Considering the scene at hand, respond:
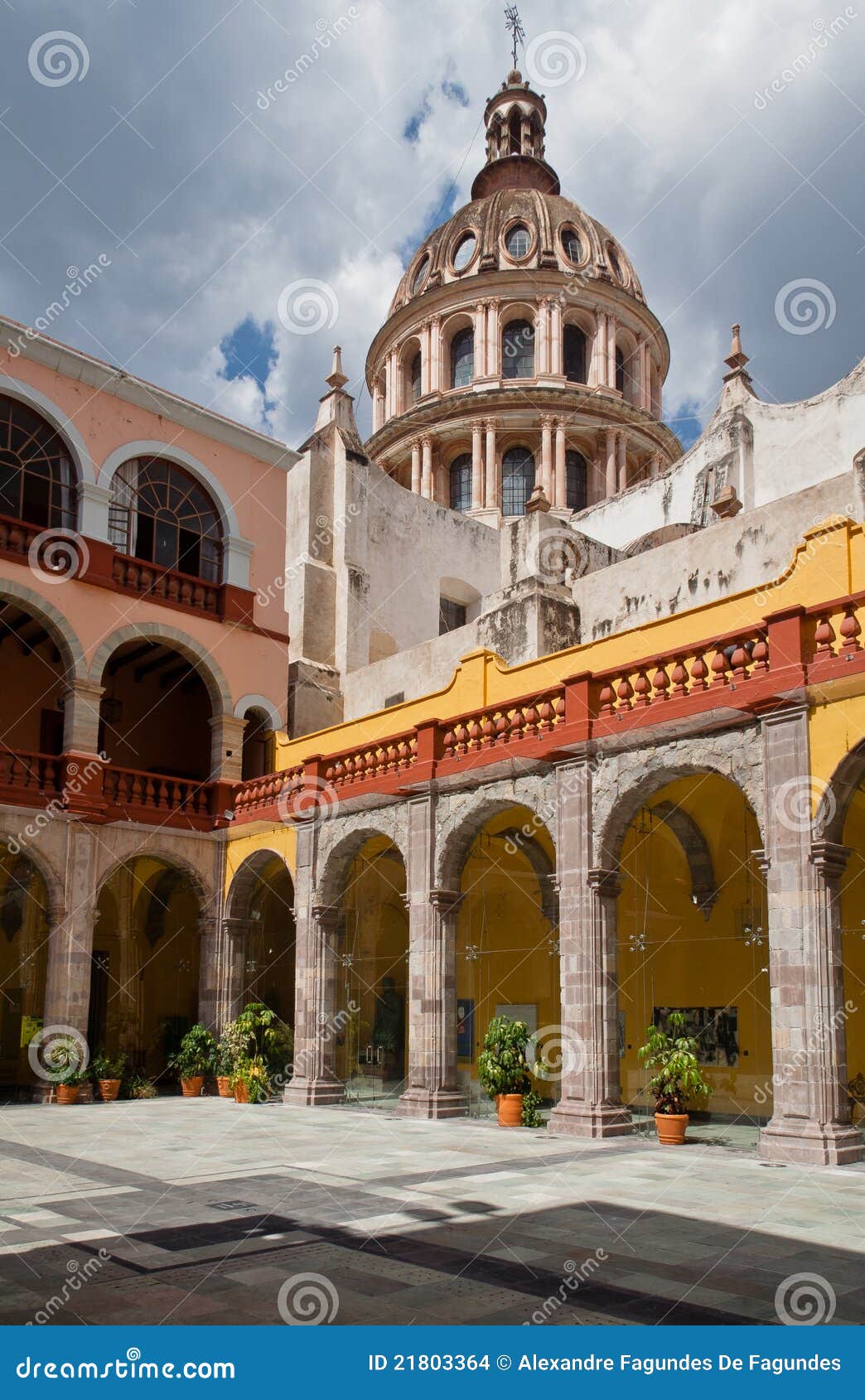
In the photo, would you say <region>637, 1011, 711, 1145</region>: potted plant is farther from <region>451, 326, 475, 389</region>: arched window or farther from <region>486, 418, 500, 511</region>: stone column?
<region>451, 326, 475, 389</region>: arched window

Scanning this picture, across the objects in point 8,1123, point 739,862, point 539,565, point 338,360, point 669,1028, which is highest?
point 338,360

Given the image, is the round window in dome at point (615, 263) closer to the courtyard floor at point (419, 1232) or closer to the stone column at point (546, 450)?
the stone column at point (546, 450)

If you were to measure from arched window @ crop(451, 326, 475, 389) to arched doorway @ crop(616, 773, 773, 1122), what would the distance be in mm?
26507

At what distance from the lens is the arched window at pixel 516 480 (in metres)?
39.6

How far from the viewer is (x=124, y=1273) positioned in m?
6.45

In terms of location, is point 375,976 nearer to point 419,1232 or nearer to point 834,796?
point 834,796

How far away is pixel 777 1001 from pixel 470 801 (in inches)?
213

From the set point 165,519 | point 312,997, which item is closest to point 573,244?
point 165,519

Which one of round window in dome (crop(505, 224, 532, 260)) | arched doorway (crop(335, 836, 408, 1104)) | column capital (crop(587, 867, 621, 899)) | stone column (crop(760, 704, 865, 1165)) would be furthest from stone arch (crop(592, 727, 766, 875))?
round window in dome (crop(505, 224, 532, 260))

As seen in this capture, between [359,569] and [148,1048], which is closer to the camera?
[148,1048]

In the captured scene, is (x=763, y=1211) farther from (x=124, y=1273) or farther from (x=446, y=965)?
(x=446, y=965)

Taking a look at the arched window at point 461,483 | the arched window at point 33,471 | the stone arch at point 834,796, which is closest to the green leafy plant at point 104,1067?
the arched window at point 33,471

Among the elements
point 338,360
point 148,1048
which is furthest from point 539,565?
point 148,1048

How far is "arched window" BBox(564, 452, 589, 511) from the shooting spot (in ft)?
130
